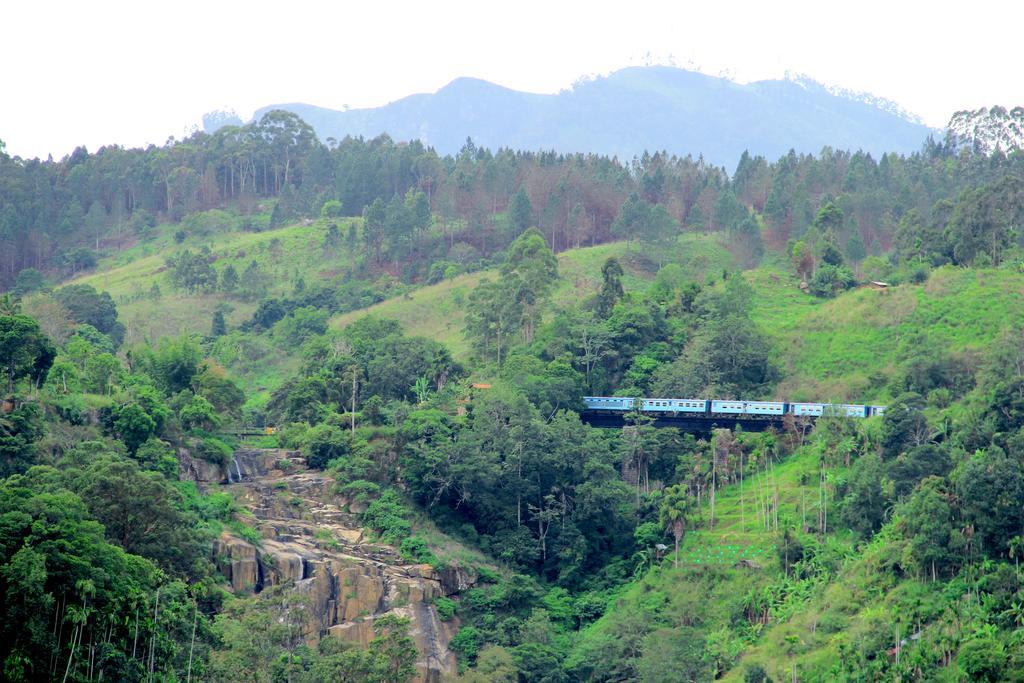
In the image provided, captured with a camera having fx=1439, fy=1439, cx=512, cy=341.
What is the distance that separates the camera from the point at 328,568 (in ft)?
152

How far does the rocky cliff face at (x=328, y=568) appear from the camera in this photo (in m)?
45.0

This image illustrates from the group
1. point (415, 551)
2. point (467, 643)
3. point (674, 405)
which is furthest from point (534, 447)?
point (467, 643)

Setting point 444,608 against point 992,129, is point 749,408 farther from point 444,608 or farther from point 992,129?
point 992,129

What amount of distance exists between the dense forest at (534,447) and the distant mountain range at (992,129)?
6967 millimetres

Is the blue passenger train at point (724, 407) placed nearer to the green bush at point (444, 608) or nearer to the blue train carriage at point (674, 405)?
the blue train carriage at point (674, 405)

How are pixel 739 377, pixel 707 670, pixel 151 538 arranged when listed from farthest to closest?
pixel 739 377 < pixel 707 670 < pixel 151 538

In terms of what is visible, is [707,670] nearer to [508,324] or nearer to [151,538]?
[151,538]

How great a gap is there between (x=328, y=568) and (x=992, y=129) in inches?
2460

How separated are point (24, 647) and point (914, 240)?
50992 mm

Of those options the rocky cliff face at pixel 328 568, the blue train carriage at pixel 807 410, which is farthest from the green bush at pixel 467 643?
the blue train carriage at pixel 807 410

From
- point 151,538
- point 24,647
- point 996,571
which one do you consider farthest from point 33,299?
point 996,571

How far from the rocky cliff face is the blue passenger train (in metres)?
12.1

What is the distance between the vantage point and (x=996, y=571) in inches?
1617

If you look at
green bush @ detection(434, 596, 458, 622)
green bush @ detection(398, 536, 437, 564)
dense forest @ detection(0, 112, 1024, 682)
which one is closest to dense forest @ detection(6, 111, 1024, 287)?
dense forest @ detection(0, 112, 1024, 682)
